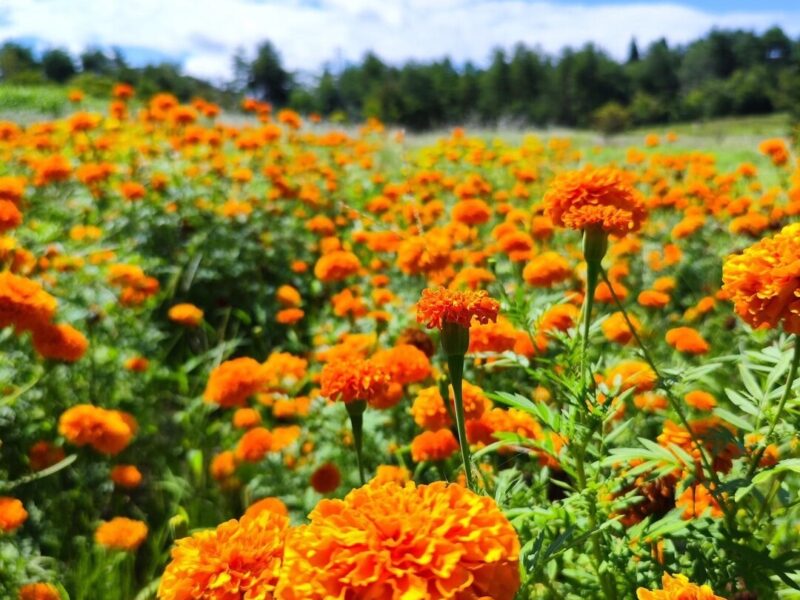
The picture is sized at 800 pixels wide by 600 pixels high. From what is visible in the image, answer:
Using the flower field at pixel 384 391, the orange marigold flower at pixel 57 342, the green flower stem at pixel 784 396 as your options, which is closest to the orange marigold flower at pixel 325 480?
the flower field at pixel 384 391

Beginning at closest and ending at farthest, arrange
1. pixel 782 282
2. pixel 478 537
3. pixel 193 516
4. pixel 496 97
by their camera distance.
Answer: pixel 478 537
pixel 782 282
pixel 193 516
pixel 496 97

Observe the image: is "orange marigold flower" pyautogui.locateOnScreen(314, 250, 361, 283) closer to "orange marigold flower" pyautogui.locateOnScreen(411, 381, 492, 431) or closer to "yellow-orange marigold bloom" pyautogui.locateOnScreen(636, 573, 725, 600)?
"orange marigold flower" pyautogui.locateOnScreen(411, 381, 492, 431)

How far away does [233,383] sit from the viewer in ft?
7.28

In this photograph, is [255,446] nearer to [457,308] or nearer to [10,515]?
[10,515]

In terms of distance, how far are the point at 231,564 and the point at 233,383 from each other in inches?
57.1

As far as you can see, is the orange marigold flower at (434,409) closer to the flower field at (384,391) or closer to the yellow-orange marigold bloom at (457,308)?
the flower field at (384,391)

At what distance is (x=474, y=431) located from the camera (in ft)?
5.09

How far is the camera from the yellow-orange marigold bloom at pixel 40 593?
1.50m

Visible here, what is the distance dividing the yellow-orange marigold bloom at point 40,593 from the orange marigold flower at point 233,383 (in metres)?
0.79

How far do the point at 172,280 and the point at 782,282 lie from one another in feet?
10.9

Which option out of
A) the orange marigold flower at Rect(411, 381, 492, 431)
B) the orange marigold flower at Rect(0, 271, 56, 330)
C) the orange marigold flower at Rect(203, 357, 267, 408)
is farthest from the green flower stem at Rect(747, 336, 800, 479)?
the orange marigold flower at Rect(0, 271, 56, 330)

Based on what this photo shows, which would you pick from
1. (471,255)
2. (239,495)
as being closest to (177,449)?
(239,495)

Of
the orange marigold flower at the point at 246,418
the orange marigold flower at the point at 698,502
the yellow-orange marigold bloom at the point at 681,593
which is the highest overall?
the yellow-orange marigold bloom at the point at 681,593

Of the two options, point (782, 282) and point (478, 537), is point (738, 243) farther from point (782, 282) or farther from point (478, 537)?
point (478, 537)
